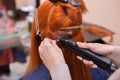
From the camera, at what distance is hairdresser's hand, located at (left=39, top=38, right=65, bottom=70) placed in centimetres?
89

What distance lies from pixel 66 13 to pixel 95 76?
1.39 feet

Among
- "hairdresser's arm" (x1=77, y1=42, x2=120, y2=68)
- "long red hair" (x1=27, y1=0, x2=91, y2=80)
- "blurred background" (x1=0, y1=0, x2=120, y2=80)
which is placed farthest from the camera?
"blurred background" (x1=0, y1=0, x2=120, y2=80)

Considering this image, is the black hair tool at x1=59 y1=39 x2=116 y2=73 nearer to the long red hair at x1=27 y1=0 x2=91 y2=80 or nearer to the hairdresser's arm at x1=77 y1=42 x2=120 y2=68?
the hairdresser's arm at x1=77 y1=42 x2=120 y2=68

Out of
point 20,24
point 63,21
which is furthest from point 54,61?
point 20,24

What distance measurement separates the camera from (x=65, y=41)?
0.99 meters

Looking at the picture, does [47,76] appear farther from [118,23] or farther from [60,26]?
[118,23]

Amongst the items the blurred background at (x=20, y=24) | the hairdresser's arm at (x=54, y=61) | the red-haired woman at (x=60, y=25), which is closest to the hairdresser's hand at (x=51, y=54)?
the hairdresser's arm at (x=54, y=61)

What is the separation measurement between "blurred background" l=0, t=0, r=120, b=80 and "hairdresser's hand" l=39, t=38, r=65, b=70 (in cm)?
84

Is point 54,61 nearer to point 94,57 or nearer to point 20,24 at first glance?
point 94,57

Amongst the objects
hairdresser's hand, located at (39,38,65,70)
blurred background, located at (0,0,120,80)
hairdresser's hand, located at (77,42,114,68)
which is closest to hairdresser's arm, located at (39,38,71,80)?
hairdresser's hand, located at (39,38,65,70)

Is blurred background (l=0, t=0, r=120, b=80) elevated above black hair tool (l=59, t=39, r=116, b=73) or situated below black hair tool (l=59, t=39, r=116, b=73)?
below

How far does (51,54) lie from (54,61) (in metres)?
0.04

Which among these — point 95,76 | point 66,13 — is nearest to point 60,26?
point 66,13

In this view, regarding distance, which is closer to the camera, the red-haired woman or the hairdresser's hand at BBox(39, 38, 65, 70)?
the hairdresser's hand at BBox(39, 38, 65, 70)
